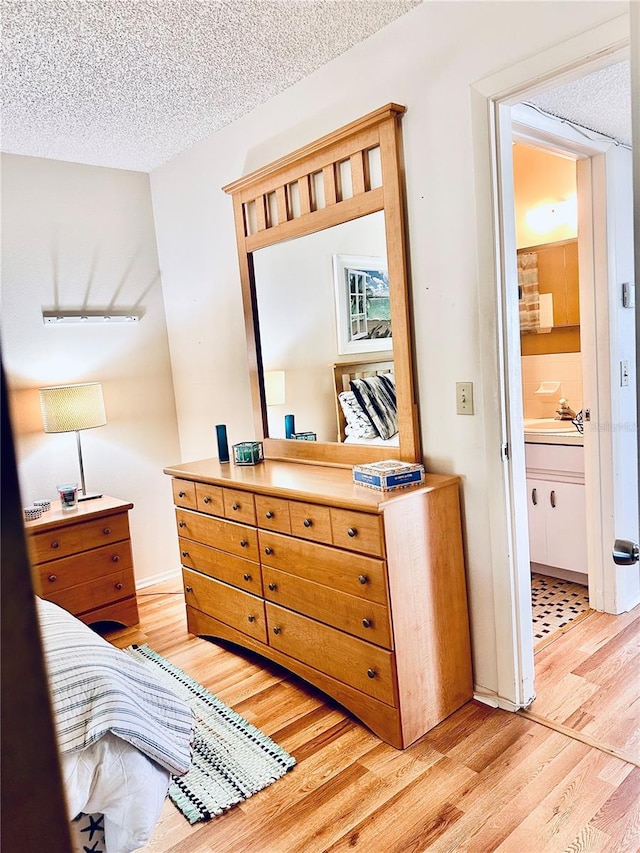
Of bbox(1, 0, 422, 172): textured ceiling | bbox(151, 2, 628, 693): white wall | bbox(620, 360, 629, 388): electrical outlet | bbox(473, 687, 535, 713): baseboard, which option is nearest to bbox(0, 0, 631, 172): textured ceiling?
bbox(1, 0, 422, 172): textured ceiling

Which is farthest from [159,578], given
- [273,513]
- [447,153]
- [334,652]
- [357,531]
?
[447,153]

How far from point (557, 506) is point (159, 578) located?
250 cm

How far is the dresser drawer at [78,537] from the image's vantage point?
9.79 feet

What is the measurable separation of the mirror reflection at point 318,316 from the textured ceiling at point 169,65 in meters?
0.71

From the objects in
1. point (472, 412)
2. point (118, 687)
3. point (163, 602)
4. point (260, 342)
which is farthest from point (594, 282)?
point (163, 602)

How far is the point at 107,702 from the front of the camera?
1.41 m

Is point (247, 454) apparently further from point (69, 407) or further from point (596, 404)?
point (596, 404)

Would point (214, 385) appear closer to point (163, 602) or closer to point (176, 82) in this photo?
point (163, 602)

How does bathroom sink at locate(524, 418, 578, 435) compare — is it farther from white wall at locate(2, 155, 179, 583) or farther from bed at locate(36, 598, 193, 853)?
bed at locate(36, 598, 193, 853)

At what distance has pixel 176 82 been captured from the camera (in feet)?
8.58

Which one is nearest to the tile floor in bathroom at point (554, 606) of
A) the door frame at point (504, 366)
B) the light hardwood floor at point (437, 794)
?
the light hardwood floor at point (437, 794)

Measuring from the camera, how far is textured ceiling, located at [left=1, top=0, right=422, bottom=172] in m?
2.07

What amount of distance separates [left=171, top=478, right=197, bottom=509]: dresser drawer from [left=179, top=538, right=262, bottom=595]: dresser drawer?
0.64 feet

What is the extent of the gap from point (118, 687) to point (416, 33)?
7.70 feet
